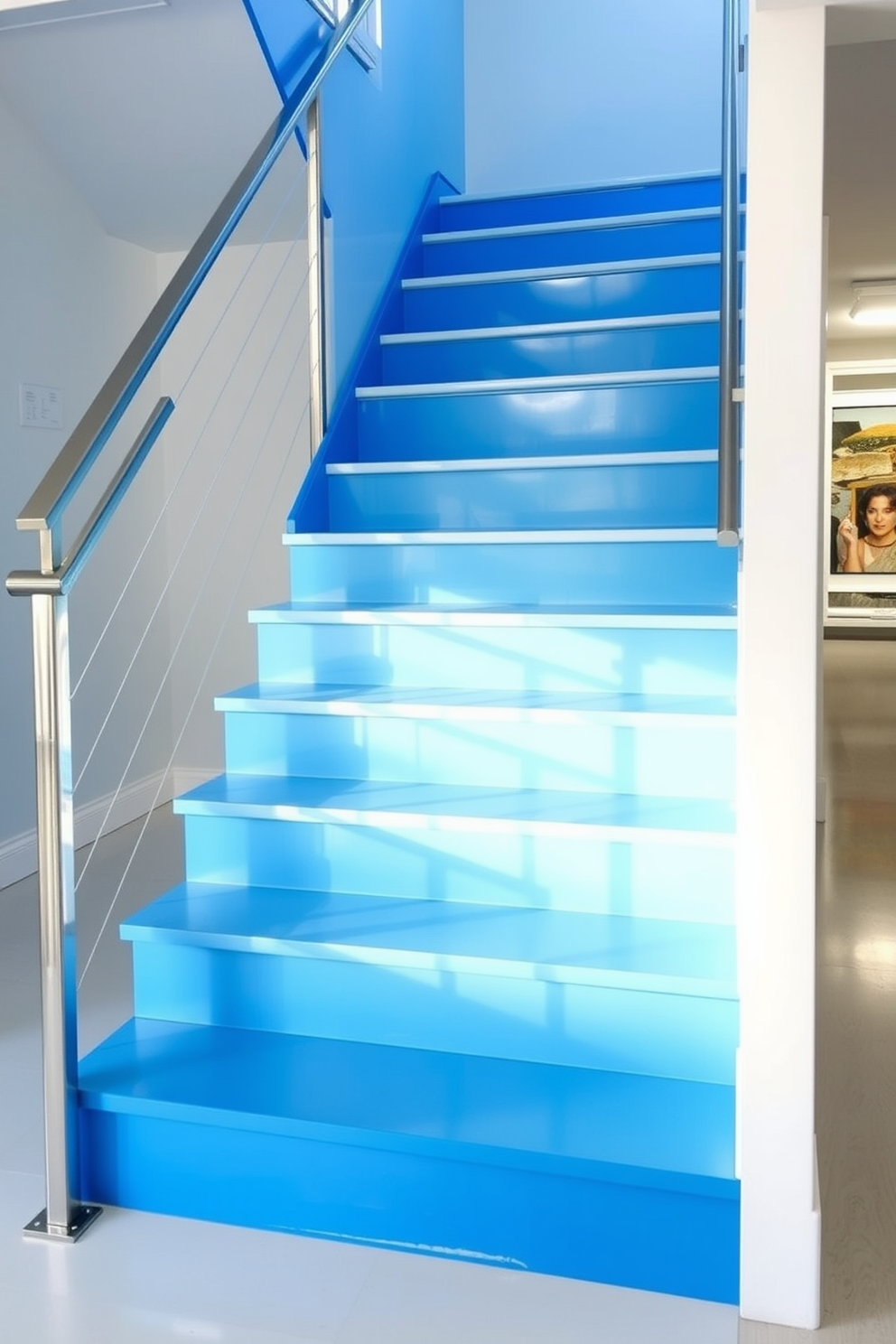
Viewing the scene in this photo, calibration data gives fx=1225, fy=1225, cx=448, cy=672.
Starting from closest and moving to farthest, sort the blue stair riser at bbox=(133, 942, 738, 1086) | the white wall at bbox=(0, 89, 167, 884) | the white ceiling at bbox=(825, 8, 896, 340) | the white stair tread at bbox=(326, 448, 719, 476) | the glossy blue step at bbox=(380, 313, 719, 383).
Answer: the blue stair riser at bbox=(133, 942, 738, 1086), the white ceiling at bbox=(825, 8, 896, 340), the white stair tread at bbox=(326, 448, 719, 476), the glossy blue step at bbox=(380, 313, 719, 383), the white wall at bbox=(0, 89, 167, 884)

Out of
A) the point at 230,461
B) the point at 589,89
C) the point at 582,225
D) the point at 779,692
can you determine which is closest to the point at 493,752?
the point at 779,692

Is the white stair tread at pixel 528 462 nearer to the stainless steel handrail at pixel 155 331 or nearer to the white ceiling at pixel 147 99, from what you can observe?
the stainless steel handrail at pixel 155 331

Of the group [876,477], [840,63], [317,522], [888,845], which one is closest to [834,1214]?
[317,522]

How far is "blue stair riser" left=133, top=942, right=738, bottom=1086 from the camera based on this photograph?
193cm

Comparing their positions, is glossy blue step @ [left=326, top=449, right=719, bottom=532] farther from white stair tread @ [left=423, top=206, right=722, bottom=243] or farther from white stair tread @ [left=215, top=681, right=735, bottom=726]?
white stair tread @ [left=423, top=206, right=722, bottom=243]

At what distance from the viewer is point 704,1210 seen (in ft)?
5.59

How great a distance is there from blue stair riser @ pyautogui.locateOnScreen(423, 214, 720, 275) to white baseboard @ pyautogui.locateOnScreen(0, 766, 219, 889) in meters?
1.97

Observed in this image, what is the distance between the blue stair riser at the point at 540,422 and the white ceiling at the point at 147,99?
35.6 inches

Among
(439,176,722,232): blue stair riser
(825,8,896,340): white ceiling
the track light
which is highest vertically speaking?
the track light

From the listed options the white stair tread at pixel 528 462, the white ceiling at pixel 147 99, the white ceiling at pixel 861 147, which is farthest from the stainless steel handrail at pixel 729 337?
the white ceiling at pixel 147 99

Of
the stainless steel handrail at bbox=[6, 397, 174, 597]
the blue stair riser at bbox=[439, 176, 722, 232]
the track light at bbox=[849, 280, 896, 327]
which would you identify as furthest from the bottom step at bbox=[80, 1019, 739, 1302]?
the track light at bbox=[849, 280, 896, 327]

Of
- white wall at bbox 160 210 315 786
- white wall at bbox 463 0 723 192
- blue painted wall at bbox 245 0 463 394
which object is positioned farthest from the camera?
white wall at bbox 463 0 723 192

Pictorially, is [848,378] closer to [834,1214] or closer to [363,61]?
[363,61]

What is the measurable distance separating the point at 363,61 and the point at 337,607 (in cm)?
181
